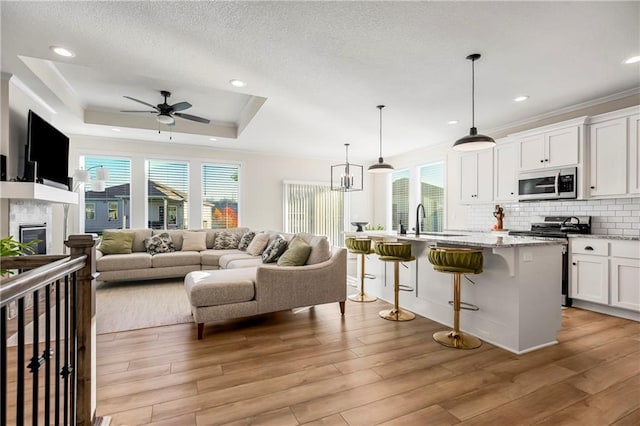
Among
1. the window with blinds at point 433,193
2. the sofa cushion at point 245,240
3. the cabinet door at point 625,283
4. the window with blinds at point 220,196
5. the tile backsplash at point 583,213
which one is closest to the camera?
the cabinet door at point 625,283

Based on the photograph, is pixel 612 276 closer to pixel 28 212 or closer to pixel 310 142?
pixel 310 142

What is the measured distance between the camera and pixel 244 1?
2240 millimetres

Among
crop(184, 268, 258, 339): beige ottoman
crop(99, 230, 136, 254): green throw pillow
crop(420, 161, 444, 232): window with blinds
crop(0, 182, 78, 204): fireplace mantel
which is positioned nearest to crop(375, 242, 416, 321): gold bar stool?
crop(184, 268, 258, 339): beige ottoman

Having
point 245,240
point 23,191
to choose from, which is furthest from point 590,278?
point 23,191

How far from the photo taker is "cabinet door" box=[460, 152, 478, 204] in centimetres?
548

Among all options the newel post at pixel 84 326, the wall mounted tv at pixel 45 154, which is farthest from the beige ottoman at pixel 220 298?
the wall mounted tv at pixel 45 154

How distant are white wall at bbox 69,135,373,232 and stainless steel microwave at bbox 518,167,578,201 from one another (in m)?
3.96

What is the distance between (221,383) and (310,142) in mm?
4985

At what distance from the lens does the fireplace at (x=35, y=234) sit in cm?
398

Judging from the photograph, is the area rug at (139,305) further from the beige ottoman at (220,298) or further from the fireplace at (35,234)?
the fireplace at (35,234)

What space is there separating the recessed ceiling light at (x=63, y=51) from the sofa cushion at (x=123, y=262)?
306 centimetres

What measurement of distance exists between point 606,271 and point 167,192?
7230 mm

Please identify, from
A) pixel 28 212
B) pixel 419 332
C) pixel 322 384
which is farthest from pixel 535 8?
pixel 28 212

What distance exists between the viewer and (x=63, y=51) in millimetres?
2961
